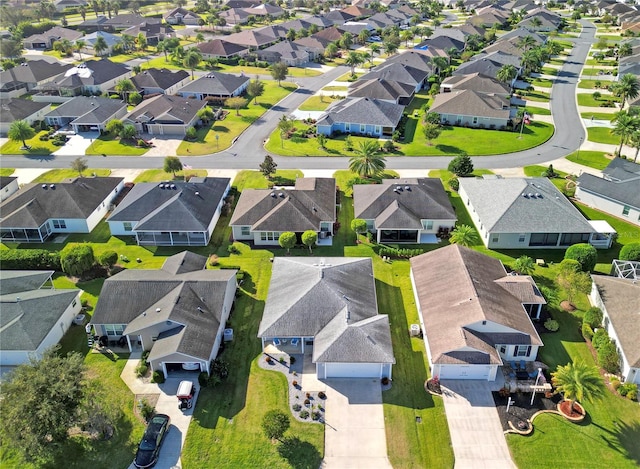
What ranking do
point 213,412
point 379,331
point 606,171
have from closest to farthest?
1. point 213,412
2. point 379,331
3. point 606,171

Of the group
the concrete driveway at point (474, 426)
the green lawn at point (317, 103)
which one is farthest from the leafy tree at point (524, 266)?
the green lawn at point (317, 103)

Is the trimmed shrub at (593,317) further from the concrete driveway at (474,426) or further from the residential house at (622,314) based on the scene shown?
the concrete driveway at (474,426)

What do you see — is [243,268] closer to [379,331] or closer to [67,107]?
[379,331]

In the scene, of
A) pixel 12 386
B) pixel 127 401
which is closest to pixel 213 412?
Result: pixel 127 401

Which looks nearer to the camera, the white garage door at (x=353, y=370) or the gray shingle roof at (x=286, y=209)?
the white garage door at (x=353, y=370)

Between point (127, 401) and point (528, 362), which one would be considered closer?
point (127, 401)

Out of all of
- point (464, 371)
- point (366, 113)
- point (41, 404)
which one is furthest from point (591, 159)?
point (41, 404)

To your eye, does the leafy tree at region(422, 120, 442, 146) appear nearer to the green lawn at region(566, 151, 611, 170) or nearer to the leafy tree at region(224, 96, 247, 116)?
the green lawn at region(566, 151, 611, 170)
